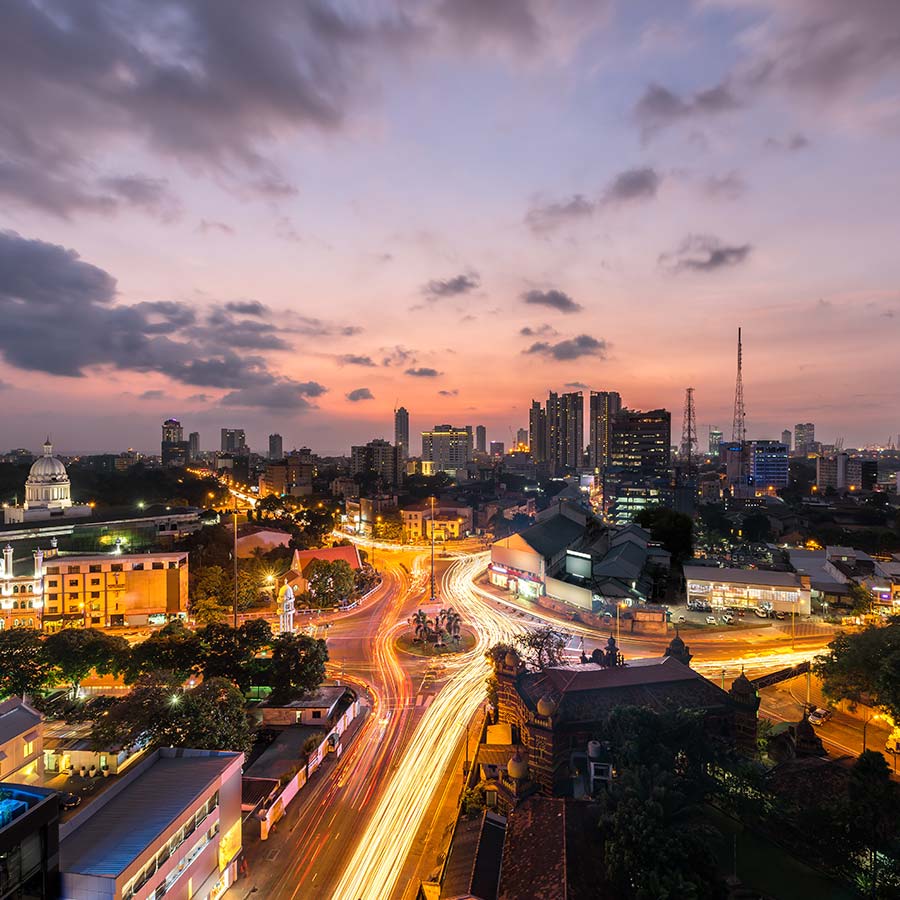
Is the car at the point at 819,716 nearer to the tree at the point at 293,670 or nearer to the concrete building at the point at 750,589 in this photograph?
the concrete building at the point at 750,589

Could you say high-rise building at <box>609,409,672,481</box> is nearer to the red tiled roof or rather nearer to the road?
the red tiled roof

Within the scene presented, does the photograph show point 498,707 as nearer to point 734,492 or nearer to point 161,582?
point 161,582

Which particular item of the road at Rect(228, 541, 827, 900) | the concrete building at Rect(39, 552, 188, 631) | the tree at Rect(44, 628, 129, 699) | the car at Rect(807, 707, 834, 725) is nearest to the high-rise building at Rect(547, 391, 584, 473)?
the road at Rect(228, 541, 827, 900)

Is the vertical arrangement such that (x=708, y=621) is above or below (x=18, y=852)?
below

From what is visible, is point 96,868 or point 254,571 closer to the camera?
point 96,868

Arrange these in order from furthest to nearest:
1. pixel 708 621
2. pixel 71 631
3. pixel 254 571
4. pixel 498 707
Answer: pixel 254 571 → pixel 708 621 → pixel 71 631 → pixel 498 707

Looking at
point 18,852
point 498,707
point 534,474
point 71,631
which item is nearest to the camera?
point 18,852

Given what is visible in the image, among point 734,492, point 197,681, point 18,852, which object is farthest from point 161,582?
point 734,492
